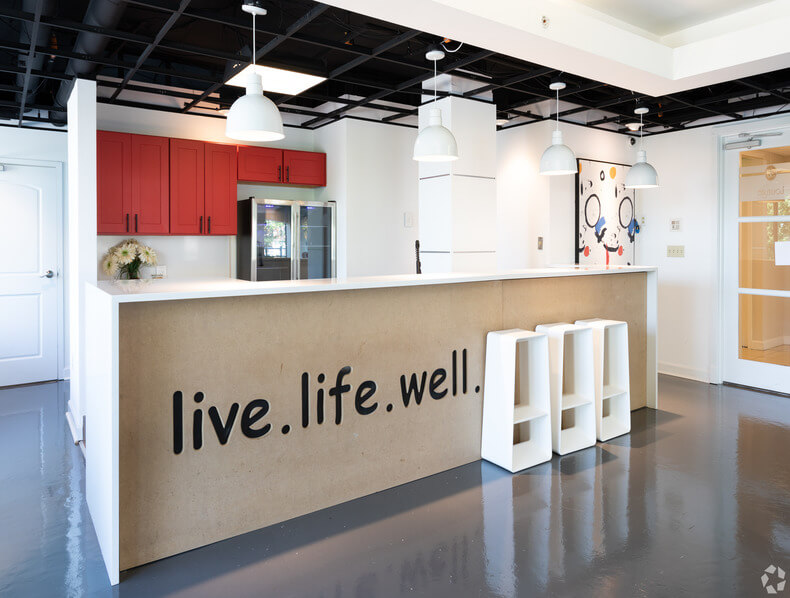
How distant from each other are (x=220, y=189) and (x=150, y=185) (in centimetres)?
65

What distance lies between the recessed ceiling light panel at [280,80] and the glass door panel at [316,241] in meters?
1.44

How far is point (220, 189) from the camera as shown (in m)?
5.43

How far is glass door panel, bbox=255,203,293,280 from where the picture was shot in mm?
5484

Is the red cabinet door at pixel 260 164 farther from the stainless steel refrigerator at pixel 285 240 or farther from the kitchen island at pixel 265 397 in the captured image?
the kitchen island at pixel 265 397

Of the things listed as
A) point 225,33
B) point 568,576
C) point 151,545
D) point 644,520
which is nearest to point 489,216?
point 225,33

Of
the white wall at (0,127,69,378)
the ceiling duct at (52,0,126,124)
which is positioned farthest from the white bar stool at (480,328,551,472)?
the white wall at (0,127,69,378)

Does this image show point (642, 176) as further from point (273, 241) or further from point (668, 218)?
point (273, 241)

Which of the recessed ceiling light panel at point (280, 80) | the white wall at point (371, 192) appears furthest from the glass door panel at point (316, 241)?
the recessed ceiling light panel at point (280, 80)

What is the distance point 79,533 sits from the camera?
2.57 meters

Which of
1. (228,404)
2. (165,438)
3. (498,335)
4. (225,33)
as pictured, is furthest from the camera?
(225,33)

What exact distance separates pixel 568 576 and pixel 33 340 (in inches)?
218

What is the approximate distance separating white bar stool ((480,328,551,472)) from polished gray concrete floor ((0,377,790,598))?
106 millimetres

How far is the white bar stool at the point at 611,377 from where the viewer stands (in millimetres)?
3785

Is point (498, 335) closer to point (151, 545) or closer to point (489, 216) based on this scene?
point (489, 216)
